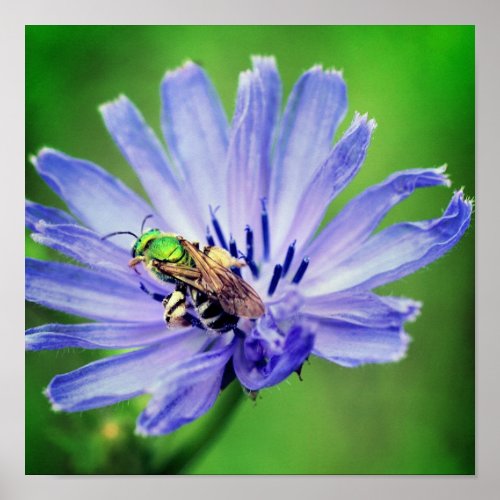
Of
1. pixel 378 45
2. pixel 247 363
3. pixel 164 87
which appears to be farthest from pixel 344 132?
pixel 247 363

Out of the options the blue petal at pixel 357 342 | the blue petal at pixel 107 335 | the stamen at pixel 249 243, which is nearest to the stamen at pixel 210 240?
the stamen at pixel 249 243

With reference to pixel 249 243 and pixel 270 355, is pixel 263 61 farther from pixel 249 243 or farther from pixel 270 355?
pixel 270 355

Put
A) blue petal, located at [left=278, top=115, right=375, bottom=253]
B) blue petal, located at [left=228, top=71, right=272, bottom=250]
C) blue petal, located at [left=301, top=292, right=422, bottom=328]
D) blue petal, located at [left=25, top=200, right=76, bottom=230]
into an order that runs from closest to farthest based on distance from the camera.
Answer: blue petal, located at [left=301, top=292, right=422, bottom=328] < blue petal, located at [left=278, top=115, right=375, bottom=253] < blue petal, located at [left=228, top=71, right=272, bottom=250] < blue petal, located at [left=25, top=200, right=76, bottom=230]

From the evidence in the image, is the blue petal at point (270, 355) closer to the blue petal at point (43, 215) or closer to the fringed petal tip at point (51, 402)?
the fringed petal tip at point (51, 402)

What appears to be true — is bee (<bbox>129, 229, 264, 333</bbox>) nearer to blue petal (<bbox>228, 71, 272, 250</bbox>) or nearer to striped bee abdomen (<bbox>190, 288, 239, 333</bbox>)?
striped bee abdomen (<bbox>190, 288, 239, 333</bbox>)

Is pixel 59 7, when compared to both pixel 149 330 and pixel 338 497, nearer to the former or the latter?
pixel 149 330

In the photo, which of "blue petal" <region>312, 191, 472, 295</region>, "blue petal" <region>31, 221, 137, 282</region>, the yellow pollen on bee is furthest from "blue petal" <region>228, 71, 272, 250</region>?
the yellow pollen on bee

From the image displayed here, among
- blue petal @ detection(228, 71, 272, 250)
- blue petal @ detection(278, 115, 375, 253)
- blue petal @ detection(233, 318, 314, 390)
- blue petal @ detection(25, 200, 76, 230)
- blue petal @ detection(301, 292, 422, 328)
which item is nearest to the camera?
blue petal @ detection(233, 318, 314, 390)

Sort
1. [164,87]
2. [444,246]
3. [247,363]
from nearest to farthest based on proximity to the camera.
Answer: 1. [247,363]
2. [444,246]
3. [164,87]
